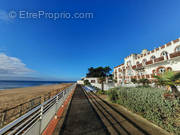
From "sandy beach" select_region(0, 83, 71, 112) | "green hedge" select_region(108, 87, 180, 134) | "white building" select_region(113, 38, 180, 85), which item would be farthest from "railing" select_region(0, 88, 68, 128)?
"white building" select_region(113, 38, 180, 85)

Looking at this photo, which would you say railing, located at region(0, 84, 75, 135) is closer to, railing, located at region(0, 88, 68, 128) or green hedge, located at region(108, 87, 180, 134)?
railing, located at region(0, 88, 68, 128)

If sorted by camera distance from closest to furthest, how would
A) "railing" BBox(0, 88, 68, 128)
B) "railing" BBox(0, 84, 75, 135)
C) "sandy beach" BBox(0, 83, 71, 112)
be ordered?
"railing" BBox(0, 84, 75, 135) < "railing" BBox(0, 88, 68, 128) < "sandy beach" BBox(0, 83, 71, 112)

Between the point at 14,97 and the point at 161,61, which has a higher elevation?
the point at 161,61

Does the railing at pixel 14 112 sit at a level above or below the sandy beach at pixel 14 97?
above

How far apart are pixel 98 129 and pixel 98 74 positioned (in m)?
42.9

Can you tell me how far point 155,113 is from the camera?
301cm

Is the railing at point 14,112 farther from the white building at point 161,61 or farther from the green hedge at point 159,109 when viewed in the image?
the white building at point 161,61

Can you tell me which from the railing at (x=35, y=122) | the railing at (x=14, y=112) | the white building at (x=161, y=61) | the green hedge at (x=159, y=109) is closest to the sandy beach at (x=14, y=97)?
the railing at (x=14, y=112)

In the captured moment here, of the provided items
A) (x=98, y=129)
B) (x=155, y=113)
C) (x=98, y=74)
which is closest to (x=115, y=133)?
(x=98, y=129)

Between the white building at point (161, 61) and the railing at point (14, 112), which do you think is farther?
the white building at point (161, 61)

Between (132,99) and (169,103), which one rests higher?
(169,103)

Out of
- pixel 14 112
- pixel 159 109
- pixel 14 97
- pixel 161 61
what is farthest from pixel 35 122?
pixel 14 97

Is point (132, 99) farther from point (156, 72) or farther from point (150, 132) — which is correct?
point (156, 72)

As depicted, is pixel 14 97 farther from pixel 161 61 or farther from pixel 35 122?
pixel 161 61
